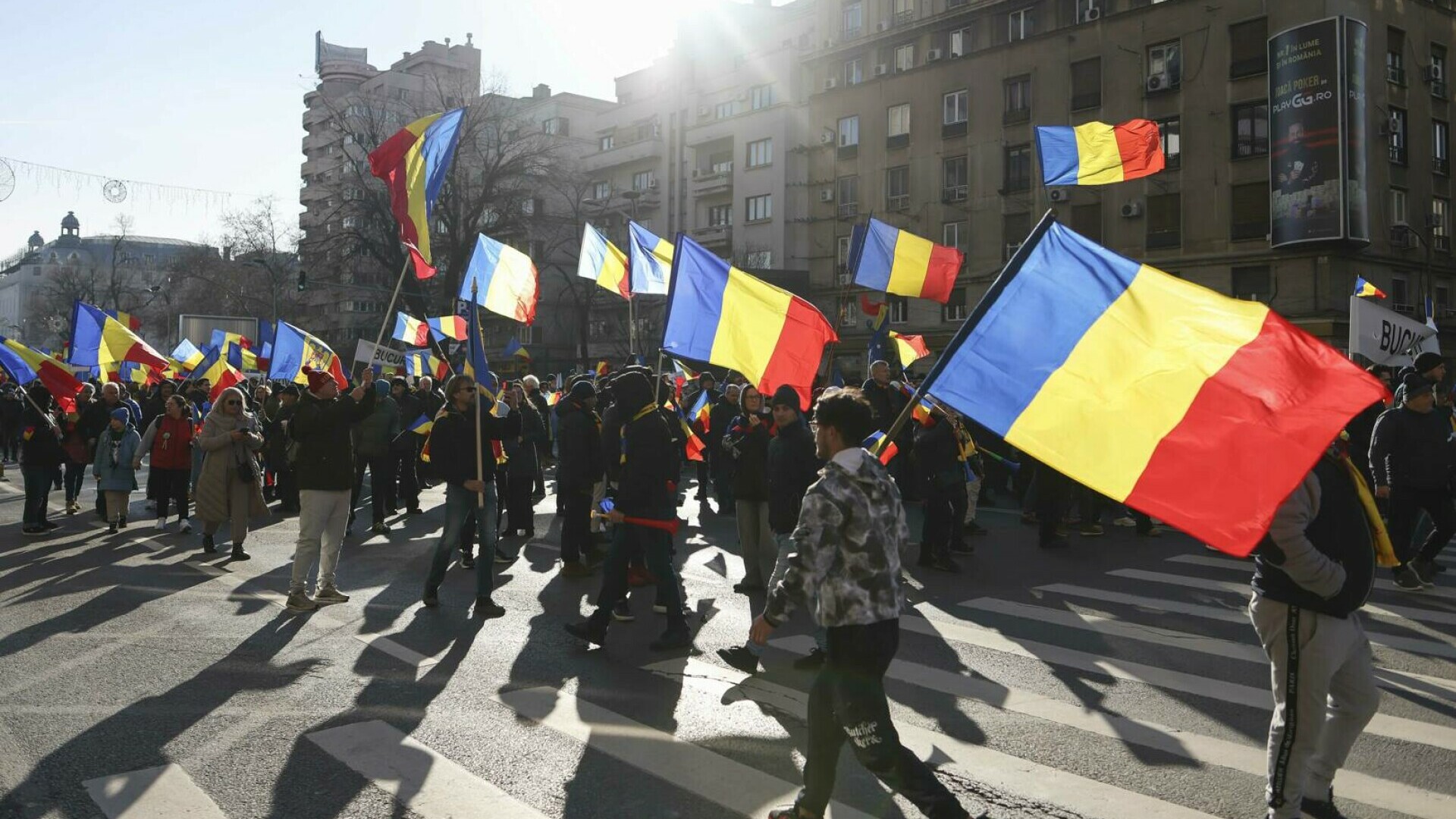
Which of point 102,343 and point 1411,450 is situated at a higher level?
point 102,343

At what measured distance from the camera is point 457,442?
8.66 m

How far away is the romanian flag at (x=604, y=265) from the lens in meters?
14.9

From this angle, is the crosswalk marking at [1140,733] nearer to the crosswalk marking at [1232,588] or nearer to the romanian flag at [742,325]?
the romanian flag at [742,325]

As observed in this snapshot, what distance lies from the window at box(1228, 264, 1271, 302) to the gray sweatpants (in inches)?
1393

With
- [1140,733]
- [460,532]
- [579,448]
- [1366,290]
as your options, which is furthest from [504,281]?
[1366,290]

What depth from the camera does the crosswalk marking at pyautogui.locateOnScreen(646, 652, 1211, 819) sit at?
4.39 meters

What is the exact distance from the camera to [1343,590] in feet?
12.9

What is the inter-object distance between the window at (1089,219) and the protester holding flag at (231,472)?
3470 centimetres

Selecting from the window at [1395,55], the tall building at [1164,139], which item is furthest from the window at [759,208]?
the window at [1395,55]

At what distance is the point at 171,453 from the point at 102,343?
6093mm

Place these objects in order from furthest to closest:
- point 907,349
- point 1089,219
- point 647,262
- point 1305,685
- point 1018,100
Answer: point 1018,100
point 1089,219
point 907,349
point 647,262
point 1305,685

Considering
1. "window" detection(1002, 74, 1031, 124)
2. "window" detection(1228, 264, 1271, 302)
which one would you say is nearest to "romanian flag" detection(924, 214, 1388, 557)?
"window" detection(1228, 264, 1271, 302)

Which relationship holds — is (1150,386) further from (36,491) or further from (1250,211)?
(1250,211)

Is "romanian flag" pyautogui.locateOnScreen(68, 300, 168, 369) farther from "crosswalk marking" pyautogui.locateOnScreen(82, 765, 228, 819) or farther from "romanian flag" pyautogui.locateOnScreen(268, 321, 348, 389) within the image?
"crosswalk marking" pyautogui.locateOnScreen(82, 765, 228, 819)
